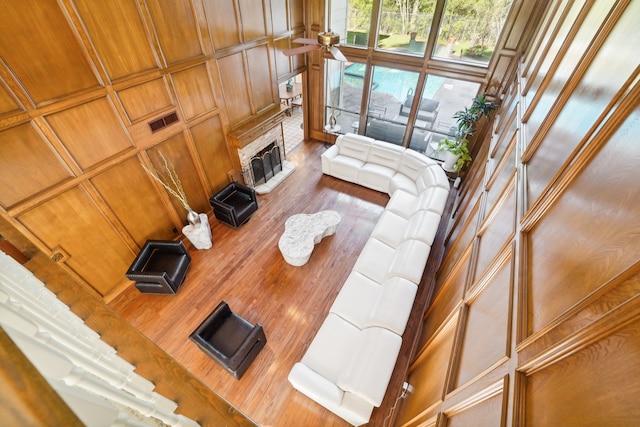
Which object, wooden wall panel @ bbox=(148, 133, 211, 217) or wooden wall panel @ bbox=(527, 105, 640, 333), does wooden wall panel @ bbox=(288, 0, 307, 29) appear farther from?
wooden wall panel @ bbox=(527, 105, 640, 333)

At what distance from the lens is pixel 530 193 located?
5.41 feet

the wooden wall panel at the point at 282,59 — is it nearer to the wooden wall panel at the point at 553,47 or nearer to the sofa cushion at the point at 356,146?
the sofa cushion at the point at 356,146

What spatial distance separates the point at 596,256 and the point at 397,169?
494cm

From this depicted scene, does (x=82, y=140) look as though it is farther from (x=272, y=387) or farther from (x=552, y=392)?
(x=552, y=392)

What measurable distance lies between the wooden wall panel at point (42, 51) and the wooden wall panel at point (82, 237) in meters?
1.13

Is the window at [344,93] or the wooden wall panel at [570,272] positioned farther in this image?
the window at [344,93]

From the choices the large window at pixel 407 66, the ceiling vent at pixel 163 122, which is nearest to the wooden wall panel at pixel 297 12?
the large window at pixel 407 66

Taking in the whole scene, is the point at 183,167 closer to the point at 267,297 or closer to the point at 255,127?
the point at 255,127

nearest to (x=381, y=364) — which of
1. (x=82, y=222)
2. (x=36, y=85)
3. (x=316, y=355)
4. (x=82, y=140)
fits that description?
(x=316, y=355)

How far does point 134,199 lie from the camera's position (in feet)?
12.8

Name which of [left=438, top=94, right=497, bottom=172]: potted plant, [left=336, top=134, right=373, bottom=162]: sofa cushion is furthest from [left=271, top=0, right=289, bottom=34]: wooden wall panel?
[left=438, top=94, right=497, bottom=172]: potted plant

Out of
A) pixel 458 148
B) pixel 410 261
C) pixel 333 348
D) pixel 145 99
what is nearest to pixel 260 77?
pixel 145 99

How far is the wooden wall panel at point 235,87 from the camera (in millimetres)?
4590

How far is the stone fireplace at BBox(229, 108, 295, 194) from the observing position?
205 inches
